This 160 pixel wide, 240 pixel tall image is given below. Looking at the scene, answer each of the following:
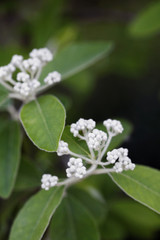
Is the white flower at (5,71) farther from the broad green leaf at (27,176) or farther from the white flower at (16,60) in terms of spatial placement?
the broad green leaf at (27,176)

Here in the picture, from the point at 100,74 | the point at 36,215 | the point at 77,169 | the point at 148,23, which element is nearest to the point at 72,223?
the point at 36,215

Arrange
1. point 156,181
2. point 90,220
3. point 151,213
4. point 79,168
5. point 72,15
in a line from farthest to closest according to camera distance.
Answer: point 72,15 < point 151,213 < point 90,220 < point 156,181 < point 79,168

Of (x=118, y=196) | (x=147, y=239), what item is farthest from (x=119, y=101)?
(x=147, y=239)

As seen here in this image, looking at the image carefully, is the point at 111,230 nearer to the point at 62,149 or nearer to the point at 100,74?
the point at 62,149

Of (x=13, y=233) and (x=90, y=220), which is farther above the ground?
(x=13, y=233)

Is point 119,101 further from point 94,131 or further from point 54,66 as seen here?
point 94,131

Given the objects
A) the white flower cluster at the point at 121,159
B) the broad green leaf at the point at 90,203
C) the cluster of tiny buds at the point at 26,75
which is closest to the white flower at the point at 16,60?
the cluster of tiny buds at the point at 26,75
